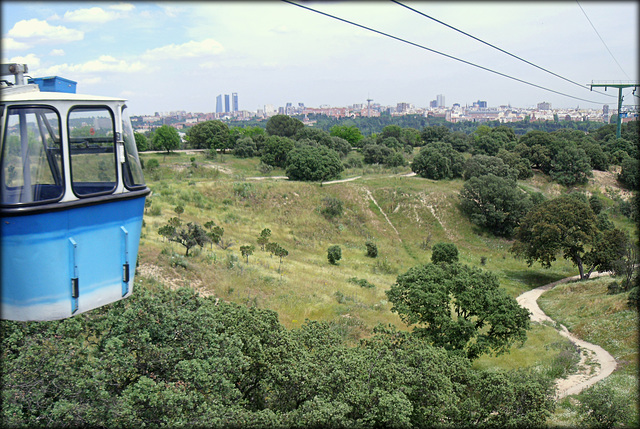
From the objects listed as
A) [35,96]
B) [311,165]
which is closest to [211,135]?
[311,165]

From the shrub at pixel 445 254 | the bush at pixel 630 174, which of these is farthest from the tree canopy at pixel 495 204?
the bush at pixel 630 174

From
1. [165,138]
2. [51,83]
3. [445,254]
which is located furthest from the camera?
[165,138]

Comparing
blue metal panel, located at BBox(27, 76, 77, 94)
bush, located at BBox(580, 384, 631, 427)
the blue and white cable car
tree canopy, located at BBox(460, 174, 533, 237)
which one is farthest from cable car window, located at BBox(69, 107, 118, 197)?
tree canopy, located at BBox(460, 174, 533, 237)

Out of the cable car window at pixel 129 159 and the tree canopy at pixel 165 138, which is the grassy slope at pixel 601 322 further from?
the tree canopy at pixel 165 138

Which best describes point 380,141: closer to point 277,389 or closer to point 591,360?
point 591,360

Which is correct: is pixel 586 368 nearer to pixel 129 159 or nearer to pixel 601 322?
pixel 601 322

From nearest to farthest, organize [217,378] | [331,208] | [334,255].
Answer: [217,378]
[334,255]
[331,208]

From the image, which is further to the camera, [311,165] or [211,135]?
[211,135]
